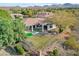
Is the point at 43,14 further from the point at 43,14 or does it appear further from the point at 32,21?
the point at 32,21

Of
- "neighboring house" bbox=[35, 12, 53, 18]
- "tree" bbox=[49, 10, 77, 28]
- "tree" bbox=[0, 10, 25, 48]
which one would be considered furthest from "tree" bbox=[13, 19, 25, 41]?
"tree" bbox=[49, 10, 77, 28]

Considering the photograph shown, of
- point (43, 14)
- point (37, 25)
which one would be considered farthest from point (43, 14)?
point (37, 25)

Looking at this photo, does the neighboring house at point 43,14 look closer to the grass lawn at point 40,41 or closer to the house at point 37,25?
the house at point 37,25

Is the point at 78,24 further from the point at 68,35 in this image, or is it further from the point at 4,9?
the point at 4,9

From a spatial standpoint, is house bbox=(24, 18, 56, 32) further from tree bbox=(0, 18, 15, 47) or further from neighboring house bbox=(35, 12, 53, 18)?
tree bbox=(0, 18, 15, 47)

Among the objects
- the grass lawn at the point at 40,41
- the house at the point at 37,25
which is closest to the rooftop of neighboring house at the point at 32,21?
the house at the point at 37,25
